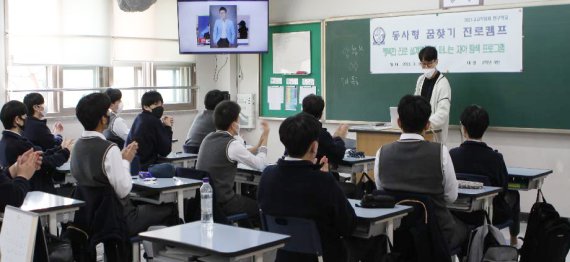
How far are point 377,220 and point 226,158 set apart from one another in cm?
163

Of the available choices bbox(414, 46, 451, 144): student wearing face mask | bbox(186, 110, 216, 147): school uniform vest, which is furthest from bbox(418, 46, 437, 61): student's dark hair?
bbox(186, 110, 216, 147): school uniform vest

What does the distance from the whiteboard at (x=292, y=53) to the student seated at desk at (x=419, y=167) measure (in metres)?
4.35

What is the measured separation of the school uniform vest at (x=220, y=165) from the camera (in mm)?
4602

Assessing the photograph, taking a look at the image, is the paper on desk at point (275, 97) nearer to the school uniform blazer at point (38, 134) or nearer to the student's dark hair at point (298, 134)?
the school uniform blazer at point (38, 134)

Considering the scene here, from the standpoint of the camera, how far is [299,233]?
121 inches

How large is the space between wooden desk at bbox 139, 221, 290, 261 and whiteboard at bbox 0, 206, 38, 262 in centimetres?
69

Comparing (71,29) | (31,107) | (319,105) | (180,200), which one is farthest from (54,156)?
(71,29)

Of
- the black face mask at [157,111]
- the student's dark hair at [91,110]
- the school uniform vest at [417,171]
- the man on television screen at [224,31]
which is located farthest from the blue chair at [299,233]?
the man on television screen at [224,31]

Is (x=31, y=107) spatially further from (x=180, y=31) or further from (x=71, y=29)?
(x=180, y=31)

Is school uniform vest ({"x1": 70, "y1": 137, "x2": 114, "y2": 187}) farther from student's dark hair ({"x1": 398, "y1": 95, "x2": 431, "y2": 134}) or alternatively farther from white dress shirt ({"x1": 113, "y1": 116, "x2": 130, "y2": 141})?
white dress shirt ({"x1": 113, "y1": 116, "x2": 130, "y2": 141})

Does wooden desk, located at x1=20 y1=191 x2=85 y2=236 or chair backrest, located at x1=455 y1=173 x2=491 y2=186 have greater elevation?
chair backrest, located at x1=455 y1=173 x2=491 y2=186

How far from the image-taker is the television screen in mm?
7895

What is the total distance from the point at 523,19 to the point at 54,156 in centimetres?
426

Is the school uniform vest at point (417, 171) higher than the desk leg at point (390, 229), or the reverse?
the school uniform vest at point (417, 171)
